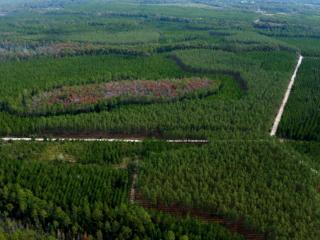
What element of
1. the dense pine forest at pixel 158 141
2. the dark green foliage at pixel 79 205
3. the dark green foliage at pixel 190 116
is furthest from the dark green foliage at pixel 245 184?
the dark green foliage at pixel 190 116

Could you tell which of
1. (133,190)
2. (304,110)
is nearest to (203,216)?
(133,190)

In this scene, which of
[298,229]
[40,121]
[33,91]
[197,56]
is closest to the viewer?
[298,229]

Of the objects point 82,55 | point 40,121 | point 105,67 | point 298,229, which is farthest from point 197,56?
point 298,229

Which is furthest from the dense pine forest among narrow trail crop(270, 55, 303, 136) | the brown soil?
narrow trail crop(270, 55, 303, 136)

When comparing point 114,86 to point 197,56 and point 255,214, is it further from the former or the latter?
point 255,214

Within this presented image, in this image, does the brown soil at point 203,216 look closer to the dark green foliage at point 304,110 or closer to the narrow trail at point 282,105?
the narrow trail at point 282,105

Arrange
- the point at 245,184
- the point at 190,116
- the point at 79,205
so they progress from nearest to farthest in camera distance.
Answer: the point at 79,205 → the point at 245,184 → the point at 190,116

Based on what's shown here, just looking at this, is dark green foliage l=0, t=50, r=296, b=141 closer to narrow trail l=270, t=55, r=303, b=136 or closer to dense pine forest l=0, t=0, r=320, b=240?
dense pine forest l=0, t=0, r=320, b=240

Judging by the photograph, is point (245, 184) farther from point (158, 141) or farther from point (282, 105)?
point (282, 105)
